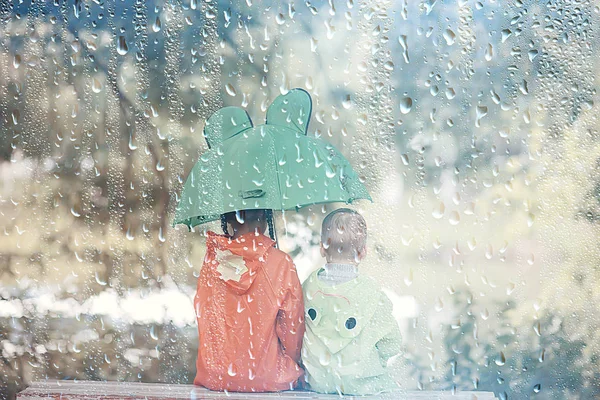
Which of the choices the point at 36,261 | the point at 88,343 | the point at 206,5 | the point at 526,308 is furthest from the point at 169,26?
the point at 526,308

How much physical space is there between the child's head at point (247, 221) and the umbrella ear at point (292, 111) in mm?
228

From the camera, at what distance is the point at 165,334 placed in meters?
2.24

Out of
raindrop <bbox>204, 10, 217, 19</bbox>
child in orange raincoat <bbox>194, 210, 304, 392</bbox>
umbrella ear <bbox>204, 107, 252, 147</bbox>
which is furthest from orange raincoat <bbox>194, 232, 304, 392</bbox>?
raindrop <bbox>204, 10, 217, 19</bbox>

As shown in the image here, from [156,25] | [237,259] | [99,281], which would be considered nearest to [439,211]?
[237,259]

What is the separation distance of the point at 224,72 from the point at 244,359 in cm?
106

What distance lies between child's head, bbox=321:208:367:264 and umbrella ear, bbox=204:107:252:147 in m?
0.33

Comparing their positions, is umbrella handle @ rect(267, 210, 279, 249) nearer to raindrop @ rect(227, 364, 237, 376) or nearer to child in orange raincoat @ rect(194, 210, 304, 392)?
child in orange raincoat @ rect(194, 210, 304, 392)

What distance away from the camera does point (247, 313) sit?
1.28 metres

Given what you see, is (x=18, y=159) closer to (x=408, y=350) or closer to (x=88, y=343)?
(x=88, y=343)

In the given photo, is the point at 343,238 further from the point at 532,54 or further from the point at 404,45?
the point at 532,54

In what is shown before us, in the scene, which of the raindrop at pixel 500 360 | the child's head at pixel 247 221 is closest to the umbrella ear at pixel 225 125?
the child's head at pixel 247 221

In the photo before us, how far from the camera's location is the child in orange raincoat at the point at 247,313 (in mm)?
1272

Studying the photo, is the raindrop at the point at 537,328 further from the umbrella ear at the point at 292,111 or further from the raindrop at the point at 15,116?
the raindrop at the point at 15,116

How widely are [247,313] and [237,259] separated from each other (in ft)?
0.37
